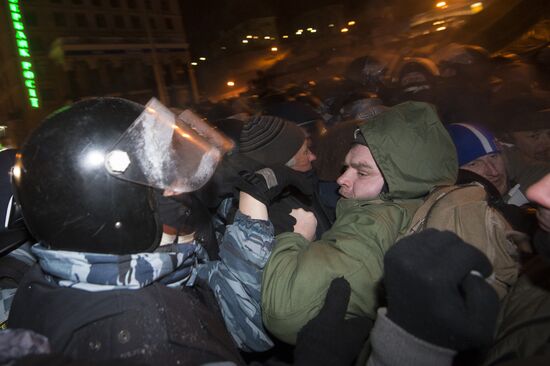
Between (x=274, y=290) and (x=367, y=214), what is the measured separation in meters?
0.64

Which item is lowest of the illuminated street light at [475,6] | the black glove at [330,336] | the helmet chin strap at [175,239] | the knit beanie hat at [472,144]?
→ the black glove at [330,336]

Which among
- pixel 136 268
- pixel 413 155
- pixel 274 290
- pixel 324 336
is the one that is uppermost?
pixel 413 155

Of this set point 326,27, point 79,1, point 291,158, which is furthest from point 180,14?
point 291,158

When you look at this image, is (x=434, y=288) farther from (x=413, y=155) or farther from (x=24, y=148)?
(x=24, y=148)

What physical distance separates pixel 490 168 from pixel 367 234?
1807 mm

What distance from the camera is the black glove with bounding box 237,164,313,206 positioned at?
1864 millimetres

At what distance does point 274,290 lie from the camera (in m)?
1.62

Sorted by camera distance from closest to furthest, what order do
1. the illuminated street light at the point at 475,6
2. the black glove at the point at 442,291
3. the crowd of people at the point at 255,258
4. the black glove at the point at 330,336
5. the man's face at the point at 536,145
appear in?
the black glove at the point at 442,291 < the crowd of people at the point at 255,258 < the black glove at the point at 330,336 < the man's face at the point at 536,145 < the illuminated street light at the point at 475,6

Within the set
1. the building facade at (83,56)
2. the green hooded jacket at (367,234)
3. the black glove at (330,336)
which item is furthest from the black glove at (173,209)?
the building facade at (83,56)

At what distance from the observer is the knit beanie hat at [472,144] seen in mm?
2811

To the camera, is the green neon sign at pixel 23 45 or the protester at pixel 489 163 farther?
the green neon sign at pixel 23 45

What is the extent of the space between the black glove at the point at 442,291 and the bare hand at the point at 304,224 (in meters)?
1.16

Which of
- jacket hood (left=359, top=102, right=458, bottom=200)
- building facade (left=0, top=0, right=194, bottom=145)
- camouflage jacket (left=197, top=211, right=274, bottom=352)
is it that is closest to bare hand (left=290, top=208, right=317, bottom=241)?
camouflage jacket (left=197, top=211, right=274, bottom=352)

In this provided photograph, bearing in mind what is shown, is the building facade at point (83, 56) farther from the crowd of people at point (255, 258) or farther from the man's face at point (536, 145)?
the crowd of people at point (255, 258)
